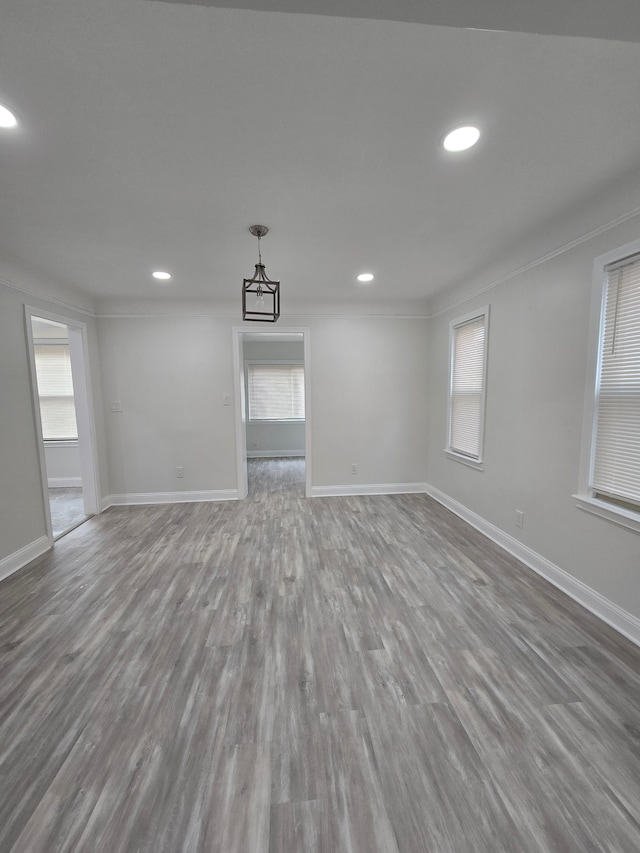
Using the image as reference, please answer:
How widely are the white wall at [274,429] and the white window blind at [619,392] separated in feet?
18.6

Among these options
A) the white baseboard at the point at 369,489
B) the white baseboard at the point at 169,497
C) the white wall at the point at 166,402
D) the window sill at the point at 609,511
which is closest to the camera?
the window sill at the point at 609,511

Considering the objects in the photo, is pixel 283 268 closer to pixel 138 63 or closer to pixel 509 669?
pixel 138 63

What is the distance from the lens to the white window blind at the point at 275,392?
7.16 metres

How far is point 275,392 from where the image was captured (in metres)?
7.27

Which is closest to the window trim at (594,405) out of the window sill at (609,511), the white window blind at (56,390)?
the window sill at (609,511)

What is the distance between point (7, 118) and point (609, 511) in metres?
3.57

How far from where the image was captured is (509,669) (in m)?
1.68

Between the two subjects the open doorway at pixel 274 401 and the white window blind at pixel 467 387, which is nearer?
the white window blind at pixel 467 387

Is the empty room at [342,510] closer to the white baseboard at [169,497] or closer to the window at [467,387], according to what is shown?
the window at [467,387]

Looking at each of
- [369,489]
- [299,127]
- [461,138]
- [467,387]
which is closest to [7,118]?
[299,127]

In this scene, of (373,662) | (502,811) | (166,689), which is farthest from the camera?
(373,662)

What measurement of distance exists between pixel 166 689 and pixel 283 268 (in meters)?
3.18

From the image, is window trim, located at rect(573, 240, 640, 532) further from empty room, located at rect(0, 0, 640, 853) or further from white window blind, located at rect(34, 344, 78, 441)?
white window blind, located at rect(34, 344, 78, 441)

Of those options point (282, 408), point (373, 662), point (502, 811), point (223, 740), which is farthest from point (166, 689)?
point (282, 408)
